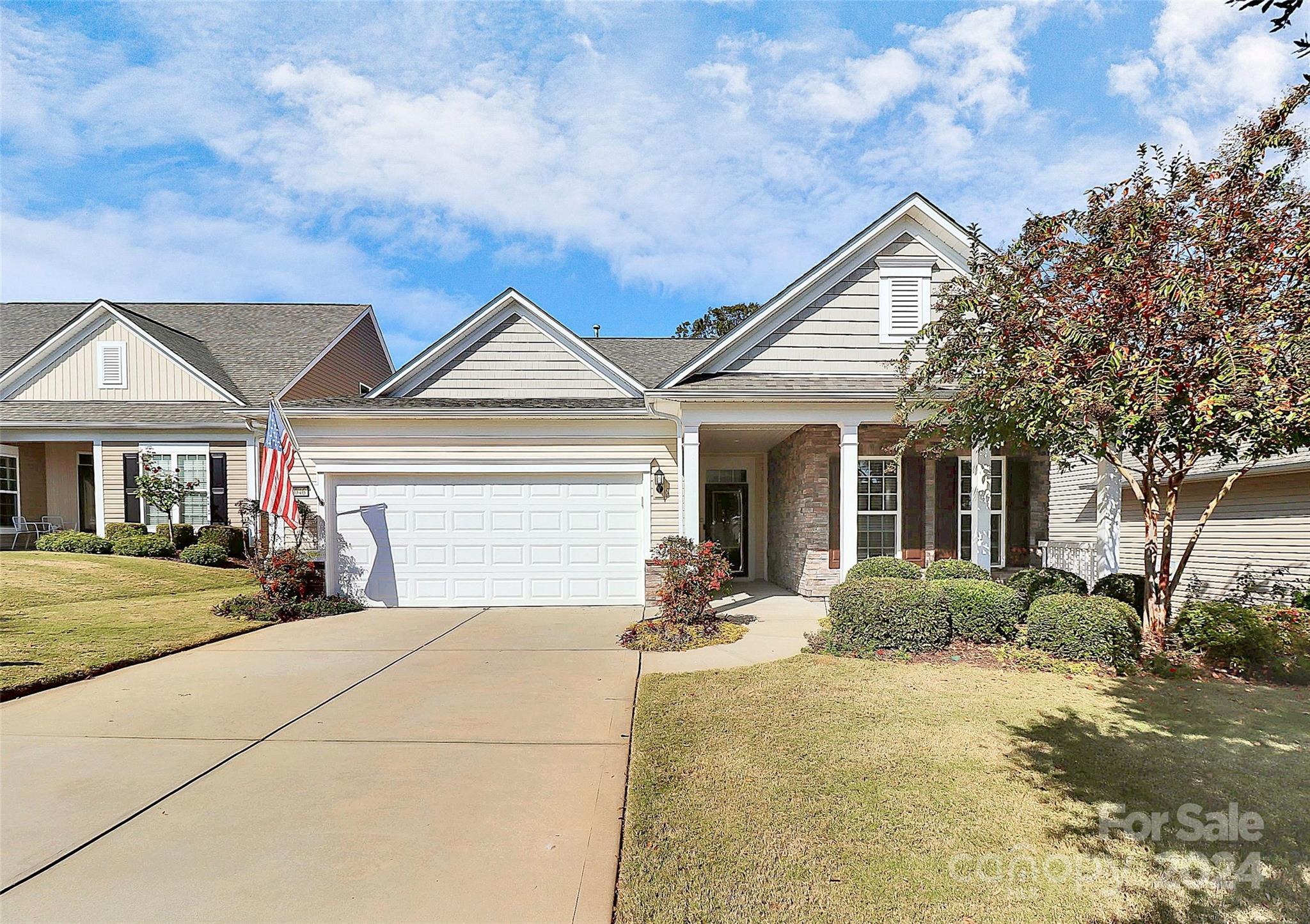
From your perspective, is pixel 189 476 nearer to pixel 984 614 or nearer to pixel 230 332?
pixel 230 332

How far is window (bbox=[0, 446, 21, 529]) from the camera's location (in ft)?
52.6

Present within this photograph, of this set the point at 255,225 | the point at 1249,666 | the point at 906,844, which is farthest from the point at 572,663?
the point at 255,225

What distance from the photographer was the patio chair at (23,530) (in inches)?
633

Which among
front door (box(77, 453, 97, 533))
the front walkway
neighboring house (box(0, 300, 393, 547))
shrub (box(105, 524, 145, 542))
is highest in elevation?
neighboring house (box(0, 300, 393, 547))

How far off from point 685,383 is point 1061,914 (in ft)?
28.4

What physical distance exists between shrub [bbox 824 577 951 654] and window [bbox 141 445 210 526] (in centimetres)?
1534

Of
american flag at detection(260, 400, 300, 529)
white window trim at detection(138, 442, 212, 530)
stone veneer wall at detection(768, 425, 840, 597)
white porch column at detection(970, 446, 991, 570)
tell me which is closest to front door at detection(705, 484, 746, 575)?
stone veneer wall at detection(768, 425, 840, 597)

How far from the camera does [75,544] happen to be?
15047 millimetres

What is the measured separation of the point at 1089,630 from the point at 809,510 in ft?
16.7

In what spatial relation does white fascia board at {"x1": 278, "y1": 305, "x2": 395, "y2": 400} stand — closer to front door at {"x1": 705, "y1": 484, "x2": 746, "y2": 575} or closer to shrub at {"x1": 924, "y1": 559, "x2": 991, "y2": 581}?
front door at {"x1": 705, "y1": 484, "x2": 746, "y2": 575}

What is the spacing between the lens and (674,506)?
1143 cm

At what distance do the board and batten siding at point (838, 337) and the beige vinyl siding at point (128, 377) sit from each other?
14724 mm

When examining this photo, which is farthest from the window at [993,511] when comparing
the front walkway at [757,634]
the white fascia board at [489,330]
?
the white fascia board at [489,330]

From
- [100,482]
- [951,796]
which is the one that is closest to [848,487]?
[951,796]
